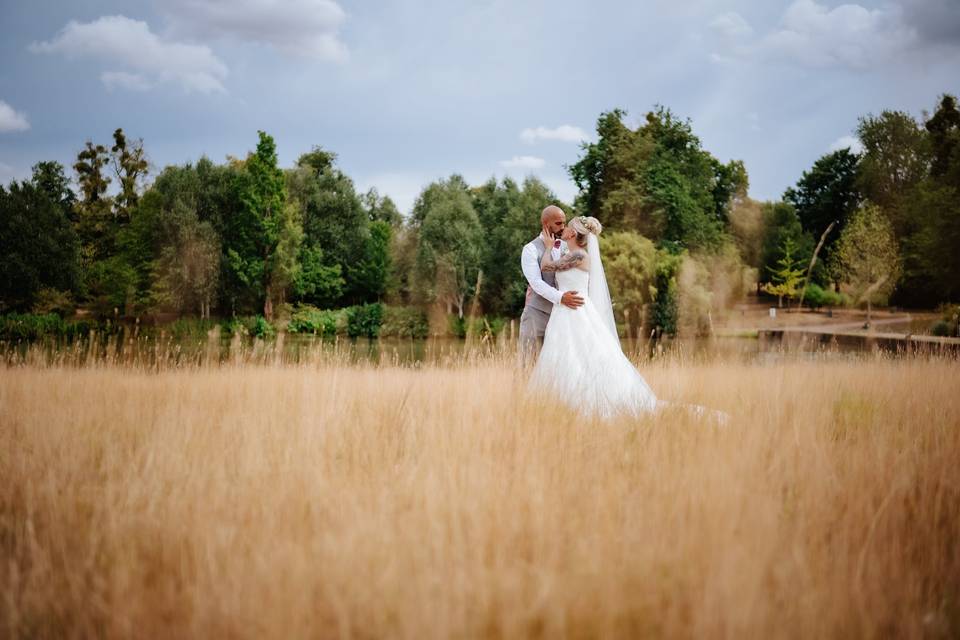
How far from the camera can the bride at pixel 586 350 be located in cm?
525

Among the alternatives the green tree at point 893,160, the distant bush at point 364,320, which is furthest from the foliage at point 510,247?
the green tree at point 893,160

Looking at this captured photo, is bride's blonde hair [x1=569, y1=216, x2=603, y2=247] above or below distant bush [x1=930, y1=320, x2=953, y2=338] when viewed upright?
above

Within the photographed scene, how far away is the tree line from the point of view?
27.5 metres

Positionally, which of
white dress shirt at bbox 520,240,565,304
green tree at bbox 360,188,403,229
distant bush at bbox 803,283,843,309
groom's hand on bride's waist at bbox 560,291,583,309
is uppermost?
green tree at bbox 360,188,403,229

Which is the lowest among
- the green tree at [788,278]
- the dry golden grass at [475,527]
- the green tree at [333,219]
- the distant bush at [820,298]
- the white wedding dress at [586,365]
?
the dry golden grass at [475,527]

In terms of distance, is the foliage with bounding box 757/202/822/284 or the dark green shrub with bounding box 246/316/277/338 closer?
the dark green shrub with bounding box 246/316/277/338

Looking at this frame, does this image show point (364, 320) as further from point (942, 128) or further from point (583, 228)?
point (942, 128)

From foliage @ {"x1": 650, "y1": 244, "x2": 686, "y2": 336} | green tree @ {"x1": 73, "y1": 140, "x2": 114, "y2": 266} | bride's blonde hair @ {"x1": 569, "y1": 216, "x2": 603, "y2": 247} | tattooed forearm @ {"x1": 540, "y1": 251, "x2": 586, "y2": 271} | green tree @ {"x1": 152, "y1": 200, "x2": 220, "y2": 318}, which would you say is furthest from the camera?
green tree @ {"x1": 73, "y1": 140, "x2": 114, "y2": 266}

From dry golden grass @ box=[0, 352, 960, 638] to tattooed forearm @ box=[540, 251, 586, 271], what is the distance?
193 centimetres

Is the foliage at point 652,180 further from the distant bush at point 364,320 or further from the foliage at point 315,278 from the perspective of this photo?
the foliage at point 315,278

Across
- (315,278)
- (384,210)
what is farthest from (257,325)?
(384,210)

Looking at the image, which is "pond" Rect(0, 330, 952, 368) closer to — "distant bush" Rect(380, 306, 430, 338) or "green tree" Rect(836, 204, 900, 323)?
"distant bush" Rect(380, 306, 430, 338)

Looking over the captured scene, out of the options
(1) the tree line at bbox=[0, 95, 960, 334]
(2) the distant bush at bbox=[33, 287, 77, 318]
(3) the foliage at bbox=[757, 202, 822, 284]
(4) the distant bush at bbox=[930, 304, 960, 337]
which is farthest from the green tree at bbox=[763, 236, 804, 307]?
(2) the distant bush at bbox=[33, 287, 77, 318]

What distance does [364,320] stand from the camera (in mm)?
36625
